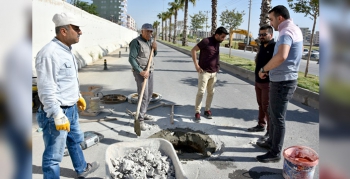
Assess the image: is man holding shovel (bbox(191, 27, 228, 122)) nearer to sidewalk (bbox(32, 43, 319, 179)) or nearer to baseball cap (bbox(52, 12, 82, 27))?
sidewalk (bbox(32, 43, 319, 179))

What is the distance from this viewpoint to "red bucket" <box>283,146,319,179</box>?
2881 millimetres

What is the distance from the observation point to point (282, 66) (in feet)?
10.6

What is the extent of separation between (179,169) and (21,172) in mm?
2018

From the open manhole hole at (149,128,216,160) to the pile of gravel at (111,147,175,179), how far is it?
120 centimetres

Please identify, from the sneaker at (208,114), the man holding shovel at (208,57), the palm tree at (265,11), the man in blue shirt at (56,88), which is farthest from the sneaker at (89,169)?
the palm tree at (265,11)

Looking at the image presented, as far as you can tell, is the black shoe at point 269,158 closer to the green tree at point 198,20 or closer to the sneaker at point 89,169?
the sneaker at point 89,169

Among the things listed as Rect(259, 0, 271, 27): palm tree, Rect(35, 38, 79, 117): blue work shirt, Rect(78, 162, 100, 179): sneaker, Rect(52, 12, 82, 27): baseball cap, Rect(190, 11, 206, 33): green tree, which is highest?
Rect(190, 11, 206, 33): green tree

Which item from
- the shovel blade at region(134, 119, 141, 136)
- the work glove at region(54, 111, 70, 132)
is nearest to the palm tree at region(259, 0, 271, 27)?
the shovel blade at region(134, 119, 141, 136)

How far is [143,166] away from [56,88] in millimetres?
1312

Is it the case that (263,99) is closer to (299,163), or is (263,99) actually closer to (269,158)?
(269,158)

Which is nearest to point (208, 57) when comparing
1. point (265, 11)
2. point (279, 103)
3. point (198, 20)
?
point (279, 103)

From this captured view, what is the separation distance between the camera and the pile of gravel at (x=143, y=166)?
2697 mm

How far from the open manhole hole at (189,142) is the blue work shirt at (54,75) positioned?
2233mm

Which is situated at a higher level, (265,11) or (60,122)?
(265,11)
